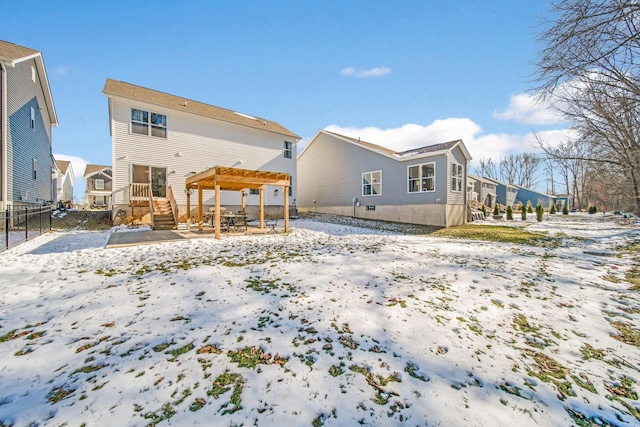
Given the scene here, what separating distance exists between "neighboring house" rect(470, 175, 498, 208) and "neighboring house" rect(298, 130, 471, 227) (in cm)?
2028

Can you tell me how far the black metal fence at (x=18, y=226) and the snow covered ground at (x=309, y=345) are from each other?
2654 millimetres

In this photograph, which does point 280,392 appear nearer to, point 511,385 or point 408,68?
point 511,385

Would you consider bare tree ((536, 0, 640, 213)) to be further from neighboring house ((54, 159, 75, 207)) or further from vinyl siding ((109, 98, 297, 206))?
neighboring house ((54, 159, 75, 207))

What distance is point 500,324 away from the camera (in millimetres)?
3557

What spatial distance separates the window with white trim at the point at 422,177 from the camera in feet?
49.0

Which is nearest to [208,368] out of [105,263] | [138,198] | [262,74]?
[105,263]

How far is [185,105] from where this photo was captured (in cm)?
1480

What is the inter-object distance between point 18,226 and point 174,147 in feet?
22.5

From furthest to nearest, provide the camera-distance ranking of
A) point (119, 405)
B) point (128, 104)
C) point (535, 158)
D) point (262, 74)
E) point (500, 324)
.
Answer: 1. point (262, 74)
2. point (128, 104)
3. point (535, 158)
4. point (500, 324)
5. point (119, 405)

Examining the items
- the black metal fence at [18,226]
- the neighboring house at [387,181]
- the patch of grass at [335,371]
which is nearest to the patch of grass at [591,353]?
the patch of grass at [335,371]

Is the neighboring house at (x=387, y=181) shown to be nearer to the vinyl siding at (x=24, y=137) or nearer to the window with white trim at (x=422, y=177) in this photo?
the window with white trim at (x=422, y=177)

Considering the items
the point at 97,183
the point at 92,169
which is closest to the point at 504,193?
the point at 97,183

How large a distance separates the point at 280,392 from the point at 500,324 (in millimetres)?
3087

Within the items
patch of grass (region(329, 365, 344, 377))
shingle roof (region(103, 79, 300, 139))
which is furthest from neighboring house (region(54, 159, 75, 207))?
patch of grass (region(329, 365, 344, 377))
